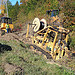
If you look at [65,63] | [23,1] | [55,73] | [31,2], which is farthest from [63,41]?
[23,1]

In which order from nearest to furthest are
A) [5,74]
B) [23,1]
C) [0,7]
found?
[5,74], [23,1], [0,7]

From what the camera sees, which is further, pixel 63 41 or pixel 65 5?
pixel 65 5

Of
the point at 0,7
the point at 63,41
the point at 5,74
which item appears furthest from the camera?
the point at 0,7

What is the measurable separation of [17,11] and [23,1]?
3.01 meters

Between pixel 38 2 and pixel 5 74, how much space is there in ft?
62.5

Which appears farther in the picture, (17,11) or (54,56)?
(17,11)

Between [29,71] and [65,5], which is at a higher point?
[65,5]

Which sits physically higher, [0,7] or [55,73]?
[0,7]

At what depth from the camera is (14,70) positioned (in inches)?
138

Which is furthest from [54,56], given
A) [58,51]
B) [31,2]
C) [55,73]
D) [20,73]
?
[31,2]

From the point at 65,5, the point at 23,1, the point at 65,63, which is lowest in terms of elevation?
the point at 65,63

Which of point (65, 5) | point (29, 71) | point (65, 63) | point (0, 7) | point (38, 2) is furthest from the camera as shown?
point (0, 7)

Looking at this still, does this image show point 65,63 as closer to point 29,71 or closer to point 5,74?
point 29,71

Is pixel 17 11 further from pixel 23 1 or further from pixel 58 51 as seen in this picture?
pixel 58 51
